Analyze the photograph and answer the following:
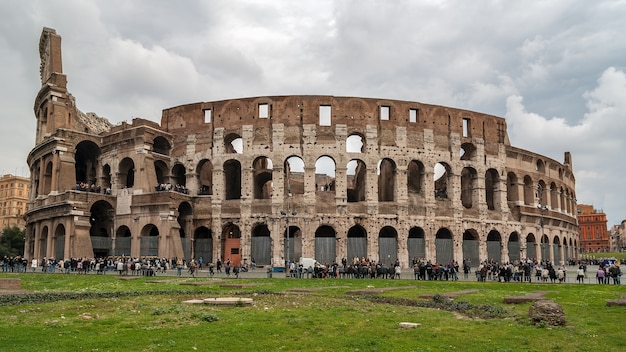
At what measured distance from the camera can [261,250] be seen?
42125 millimetres

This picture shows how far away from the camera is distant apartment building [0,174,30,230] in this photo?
4400 inches

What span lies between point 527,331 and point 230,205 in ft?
111

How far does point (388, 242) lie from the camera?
42.8 meters

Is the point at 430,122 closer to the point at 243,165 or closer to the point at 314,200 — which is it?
the point at 314,200

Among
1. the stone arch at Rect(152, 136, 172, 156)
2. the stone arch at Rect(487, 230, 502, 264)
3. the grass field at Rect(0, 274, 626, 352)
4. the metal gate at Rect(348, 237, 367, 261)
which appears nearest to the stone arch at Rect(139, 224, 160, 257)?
the stone arch at Rect(152, 136, 172, 156)

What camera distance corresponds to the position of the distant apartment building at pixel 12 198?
111750 millimetres

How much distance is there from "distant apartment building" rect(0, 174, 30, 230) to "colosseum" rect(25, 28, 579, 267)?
238 feet

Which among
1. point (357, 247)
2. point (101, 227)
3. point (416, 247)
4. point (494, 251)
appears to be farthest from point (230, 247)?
point (494, 251)

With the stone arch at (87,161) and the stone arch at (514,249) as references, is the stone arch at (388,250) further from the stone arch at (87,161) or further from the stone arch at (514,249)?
the stone arch at (87,161)

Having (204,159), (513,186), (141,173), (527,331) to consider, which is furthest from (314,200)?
(527,331)

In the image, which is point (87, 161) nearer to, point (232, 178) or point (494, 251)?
point (232, 178)

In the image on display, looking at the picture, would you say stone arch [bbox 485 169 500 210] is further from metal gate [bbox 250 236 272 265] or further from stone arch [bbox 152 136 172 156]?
stone arch [bbox 152 136 172 156]

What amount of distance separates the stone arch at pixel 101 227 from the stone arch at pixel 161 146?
615 cm

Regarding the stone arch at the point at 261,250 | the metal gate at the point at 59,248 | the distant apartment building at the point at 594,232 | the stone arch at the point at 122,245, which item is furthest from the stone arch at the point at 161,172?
the distant apartment building at the point at 594,232
